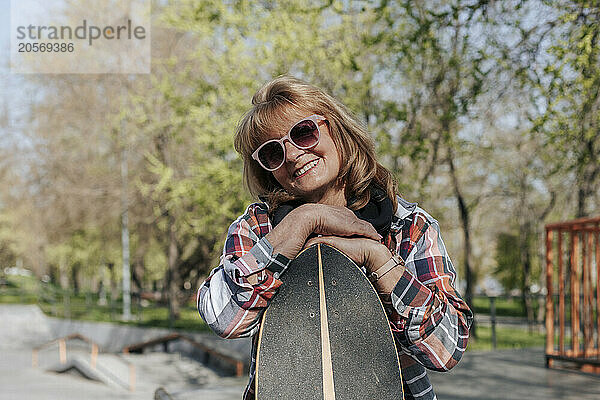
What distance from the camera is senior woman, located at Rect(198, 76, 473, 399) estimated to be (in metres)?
1.34

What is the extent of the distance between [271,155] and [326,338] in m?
0.45

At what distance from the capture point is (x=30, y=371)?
58.9 feet

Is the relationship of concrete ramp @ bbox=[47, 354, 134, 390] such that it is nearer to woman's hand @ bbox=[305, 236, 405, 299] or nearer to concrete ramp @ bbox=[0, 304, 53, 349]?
concrete ramp @ bbox=[0, 304, 53, 349]

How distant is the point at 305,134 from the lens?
57.6 inches

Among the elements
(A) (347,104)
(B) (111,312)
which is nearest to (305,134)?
→ (A) (347,104)

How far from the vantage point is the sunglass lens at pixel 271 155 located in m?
1.50

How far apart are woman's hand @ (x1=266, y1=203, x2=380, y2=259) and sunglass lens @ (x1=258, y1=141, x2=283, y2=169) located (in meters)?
0.19

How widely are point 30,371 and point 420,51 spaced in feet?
46.9

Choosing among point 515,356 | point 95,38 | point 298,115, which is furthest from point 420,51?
point 95,38

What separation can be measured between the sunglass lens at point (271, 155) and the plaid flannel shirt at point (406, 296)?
0.15 m

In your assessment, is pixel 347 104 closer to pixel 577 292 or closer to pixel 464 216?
pixel 464 216

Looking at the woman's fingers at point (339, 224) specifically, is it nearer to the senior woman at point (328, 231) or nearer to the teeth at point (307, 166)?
the senior woman at point (328, 231)

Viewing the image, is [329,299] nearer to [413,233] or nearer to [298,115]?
[413,233]

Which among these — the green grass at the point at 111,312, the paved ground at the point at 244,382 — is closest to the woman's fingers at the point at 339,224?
the paved ground at the point at 244,382
